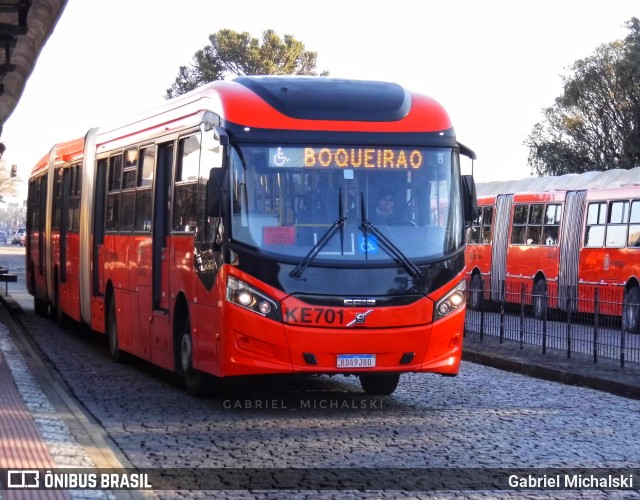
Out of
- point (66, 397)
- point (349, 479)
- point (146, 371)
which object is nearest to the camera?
point (349, 479)

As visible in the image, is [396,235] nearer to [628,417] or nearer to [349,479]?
[628,417]

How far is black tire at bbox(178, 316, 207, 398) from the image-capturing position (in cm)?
1386

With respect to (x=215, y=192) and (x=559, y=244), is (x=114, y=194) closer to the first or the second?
(x=215, y=192)

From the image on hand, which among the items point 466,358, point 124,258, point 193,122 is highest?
point 193,122

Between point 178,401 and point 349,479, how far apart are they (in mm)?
4889

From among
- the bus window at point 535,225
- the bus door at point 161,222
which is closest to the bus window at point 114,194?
the bus door at point 161,222

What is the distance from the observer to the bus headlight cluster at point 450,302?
1295cm

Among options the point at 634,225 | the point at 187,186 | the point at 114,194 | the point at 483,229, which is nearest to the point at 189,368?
the point at 187,186

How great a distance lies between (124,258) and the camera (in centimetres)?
1730

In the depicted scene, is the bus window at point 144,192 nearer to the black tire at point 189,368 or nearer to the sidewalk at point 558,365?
the black tire at point 189,368

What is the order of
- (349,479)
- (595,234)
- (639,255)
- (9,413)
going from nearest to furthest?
(349,479)
(9,413)
(639,255)
(595,234)

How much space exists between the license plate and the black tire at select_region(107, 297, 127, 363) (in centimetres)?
597

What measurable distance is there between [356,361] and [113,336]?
6.48 meters

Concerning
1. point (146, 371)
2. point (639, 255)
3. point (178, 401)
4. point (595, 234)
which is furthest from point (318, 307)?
point (595, 234)
